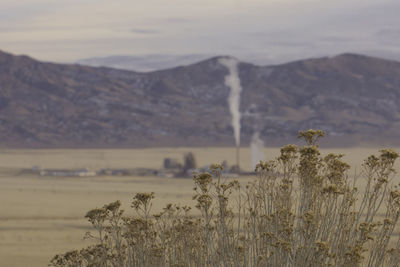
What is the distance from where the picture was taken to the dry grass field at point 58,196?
22203mm

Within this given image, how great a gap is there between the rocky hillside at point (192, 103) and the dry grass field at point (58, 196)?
1030 inches

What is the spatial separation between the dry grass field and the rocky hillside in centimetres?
2616

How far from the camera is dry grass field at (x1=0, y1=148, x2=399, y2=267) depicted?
72.8 ft

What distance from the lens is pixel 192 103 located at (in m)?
137

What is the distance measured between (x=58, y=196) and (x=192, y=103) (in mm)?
98700

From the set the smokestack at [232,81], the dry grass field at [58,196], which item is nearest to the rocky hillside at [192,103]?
the smokestack at [232,81]

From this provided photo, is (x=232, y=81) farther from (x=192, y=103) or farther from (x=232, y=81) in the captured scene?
(x=192, y=103)

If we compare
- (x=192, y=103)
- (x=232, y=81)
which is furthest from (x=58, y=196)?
(x=232, y=81)

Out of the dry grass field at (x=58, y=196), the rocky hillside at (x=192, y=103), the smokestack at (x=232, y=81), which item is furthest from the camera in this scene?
the smokestack at (x=232, y=81)

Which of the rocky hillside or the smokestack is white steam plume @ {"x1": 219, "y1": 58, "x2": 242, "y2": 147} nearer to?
the smokestack

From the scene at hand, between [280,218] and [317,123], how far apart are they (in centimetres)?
10653

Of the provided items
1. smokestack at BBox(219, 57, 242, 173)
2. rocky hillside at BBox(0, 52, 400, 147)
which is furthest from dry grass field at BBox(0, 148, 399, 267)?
smokestack at BBox(219, 57, 242, 173)

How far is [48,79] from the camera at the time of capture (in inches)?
5482

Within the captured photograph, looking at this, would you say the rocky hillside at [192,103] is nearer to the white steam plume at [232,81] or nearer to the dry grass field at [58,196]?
the white steam plume at [232,81]
